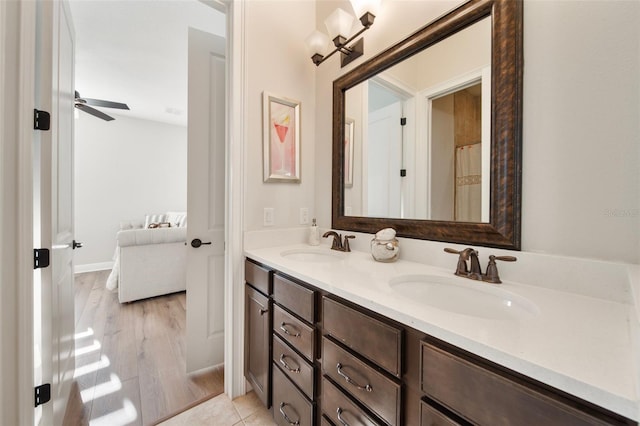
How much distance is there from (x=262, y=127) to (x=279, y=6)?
2.70ft

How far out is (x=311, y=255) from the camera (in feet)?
5.09

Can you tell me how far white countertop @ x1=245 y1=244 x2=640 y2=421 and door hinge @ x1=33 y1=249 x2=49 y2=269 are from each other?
1.10 metres

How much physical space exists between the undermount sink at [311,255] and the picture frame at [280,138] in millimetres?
480

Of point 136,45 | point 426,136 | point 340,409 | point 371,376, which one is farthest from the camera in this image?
point 136,45

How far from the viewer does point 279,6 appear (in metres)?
1.64

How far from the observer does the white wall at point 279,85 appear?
152 centimetres

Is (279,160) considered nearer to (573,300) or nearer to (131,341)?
(573,300)

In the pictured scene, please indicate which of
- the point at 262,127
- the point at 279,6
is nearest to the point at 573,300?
the point at 262,127

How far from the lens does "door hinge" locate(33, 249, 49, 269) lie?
3.23ft

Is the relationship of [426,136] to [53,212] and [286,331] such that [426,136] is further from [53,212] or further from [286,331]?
[53,212]

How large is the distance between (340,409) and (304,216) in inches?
45.0

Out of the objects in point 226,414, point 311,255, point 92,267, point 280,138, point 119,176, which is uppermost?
point 119,176

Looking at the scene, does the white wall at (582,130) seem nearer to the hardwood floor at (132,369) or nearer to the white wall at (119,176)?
the hardwood floor at (132,369)

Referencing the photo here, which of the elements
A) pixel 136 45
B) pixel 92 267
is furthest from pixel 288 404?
pixel 92 267
